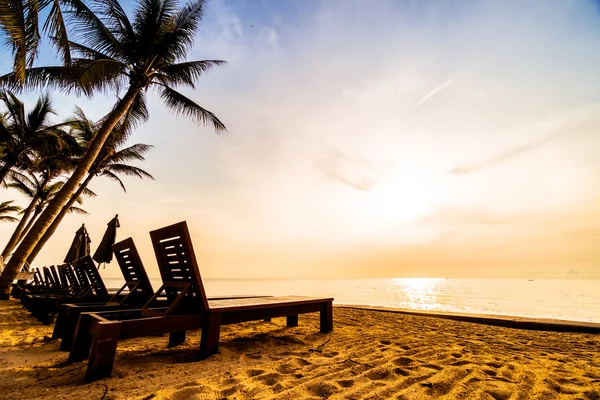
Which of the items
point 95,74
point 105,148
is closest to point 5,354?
point 95,74

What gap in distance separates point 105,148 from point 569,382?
16374 millimetres

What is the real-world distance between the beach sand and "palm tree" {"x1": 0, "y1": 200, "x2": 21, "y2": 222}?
27081 mm

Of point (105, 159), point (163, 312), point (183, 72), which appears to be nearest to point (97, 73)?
point (183, 72)

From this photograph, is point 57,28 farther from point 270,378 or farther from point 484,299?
point 484,299

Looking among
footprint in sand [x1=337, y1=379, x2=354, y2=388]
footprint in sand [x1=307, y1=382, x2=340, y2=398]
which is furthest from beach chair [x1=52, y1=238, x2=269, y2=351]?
footprint in sand [x1=337, y1=379, x2=354, y2=388]

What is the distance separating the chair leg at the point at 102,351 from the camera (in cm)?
205

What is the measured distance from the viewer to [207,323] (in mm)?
2686

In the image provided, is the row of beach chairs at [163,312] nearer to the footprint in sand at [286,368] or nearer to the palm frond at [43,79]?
the footprint in sand at [286,368]

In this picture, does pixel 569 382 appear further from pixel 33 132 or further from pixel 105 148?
pixel 33 132

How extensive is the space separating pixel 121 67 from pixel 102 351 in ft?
31.2

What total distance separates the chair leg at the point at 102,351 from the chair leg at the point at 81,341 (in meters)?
0.61

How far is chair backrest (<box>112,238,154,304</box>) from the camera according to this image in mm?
3521

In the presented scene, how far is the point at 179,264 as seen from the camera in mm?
2830

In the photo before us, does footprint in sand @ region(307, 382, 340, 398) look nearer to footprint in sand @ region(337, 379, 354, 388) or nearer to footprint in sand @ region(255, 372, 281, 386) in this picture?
footprint in sand @ region(337, 379, 354, 388)
